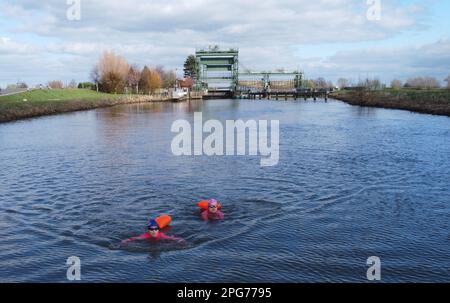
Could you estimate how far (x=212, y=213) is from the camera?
1642 centimetres

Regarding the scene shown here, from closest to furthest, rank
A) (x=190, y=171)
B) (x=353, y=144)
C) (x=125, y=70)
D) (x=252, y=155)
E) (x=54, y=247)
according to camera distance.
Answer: (x=54, y=247)
(x=190, y=171)
(x=252, y=155)
(x=353, y=144)
(x=125, y=70)

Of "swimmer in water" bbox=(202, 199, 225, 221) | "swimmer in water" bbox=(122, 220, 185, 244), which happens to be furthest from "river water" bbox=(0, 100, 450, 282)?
"swimmer in water" bbox=(202, 199, 225, 221)

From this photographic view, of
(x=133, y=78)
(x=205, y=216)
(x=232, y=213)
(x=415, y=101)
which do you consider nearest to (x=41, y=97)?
(x=133, y=78)

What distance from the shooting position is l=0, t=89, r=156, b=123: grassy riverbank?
58594mm

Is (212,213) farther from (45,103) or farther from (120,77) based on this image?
(120,77)

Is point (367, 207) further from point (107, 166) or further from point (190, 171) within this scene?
point (107, 166)

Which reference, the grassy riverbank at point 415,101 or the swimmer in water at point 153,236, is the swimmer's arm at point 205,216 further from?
the grassy riverbank at point 415,101

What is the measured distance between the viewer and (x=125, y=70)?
120688mm

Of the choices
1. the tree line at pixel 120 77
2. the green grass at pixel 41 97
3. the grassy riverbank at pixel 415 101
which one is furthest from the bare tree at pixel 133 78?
the grassy riverbank at pixel 415 101

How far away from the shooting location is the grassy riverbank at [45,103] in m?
58.6

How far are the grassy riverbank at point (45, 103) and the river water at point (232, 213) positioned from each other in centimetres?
2872

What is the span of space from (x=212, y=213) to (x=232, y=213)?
3.57 ft

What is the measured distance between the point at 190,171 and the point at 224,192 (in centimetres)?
489
